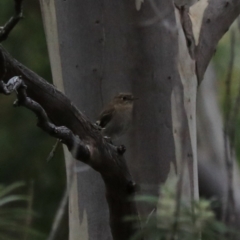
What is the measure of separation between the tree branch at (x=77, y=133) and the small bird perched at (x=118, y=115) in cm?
52

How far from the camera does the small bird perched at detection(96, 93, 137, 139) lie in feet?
11.0

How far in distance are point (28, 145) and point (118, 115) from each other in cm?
372

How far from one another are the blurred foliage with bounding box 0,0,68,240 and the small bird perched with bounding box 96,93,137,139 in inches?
133

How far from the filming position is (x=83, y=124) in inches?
105

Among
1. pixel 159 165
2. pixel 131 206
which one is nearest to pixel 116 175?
pixel 131 206

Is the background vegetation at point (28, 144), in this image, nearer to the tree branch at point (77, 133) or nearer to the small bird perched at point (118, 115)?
the small bird perched at point (118, 115)

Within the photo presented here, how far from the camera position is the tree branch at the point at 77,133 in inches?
92.7

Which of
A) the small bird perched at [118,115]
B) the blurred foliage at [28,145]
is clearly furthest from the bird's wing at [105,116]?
the blurred foliage at [28,145]

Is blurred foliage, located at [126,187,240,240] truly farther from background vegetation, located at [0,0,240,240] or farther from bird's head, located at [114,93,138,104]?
background vegetation, located at [0,0,240,240]

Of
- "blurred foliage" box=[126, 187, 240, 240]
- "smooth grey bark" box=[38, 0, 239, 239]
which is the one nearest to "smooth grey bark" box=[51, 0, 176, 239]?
"smooth grey bark" box=[38, 0, 239, 239]

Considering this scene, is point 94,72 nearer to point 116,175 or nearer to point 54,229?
point 116,175

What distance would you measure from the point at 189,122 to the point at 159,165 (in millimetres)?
268

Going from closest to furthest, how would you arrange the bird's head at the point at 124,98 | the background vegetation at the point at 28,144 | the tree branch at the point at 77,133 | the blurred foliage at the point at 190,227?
the blurred foliage at the point at 190,227 < the tree branch at the point at 77,133 < the bird's head at the point at 124,98 < the background vegetation at the point at 28,144

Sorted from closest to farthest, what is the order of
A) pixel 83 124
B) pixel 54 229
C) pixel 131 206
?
pixel 54 229 < pixel 83 124 < pixel 131 206
